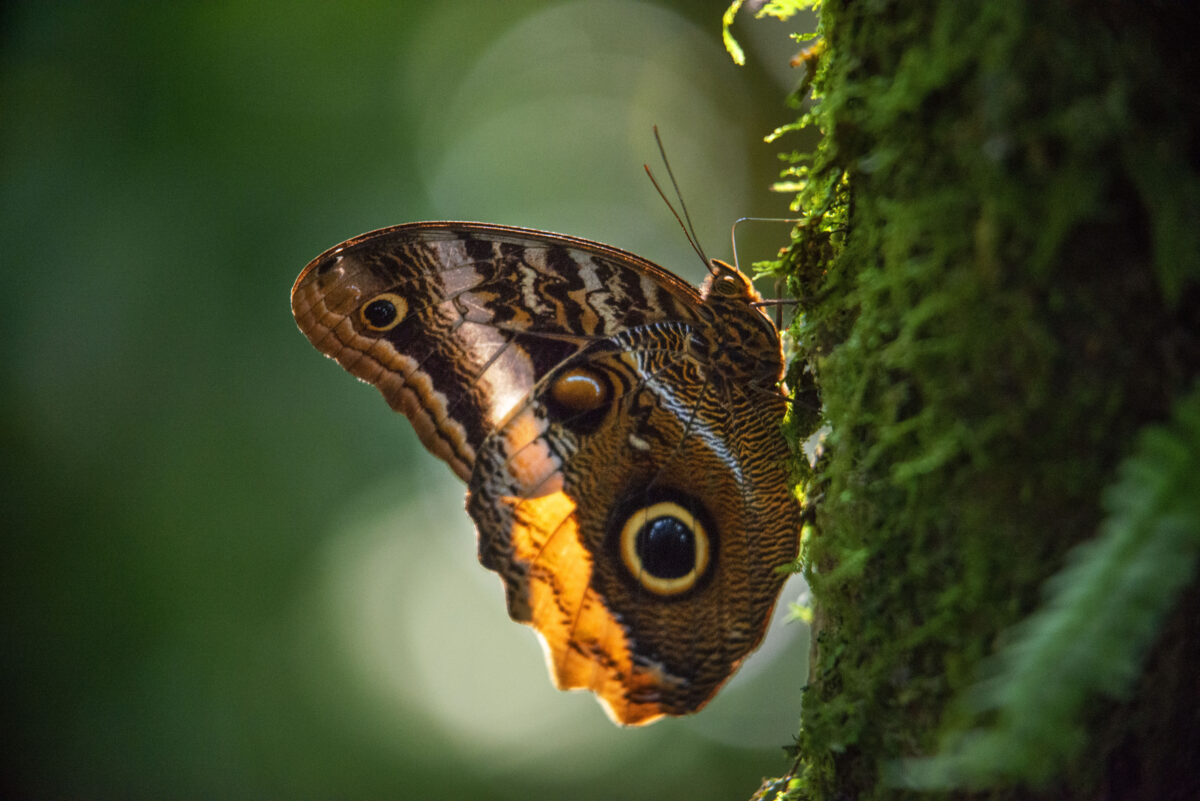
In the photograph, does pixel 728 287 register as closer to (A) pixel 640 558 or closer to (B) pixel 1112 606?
(A) pixel 640 558

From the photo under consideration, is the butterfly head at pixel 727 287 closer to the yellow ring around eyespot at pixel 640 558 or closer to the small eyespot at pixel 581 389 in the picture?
the small eyespot at pixel 581 389

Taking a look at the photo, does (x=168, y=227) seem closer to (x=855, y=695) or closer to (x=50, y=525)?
(x=50, y=525)

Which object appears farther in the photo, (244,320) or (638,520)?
(244,320)

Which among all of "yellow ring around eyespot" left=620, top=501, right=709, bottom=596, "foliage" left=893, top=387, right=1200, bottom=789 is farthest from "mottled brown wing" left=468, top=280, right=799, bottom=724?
"foliage" left=893, top=387, right=1200, bottom=789

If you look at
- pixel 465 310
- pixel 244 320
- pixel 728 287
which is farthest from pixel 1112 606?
pixel 244 320

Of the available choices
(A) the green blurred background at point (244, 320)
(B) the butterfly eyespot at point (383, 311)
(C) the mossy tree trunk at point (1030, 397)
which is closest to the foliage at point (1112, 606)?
(C) the mossy tree trunk at point (1030, 397)

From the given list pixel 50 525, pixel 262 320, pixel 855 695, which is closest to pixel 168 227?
pixel 262 320

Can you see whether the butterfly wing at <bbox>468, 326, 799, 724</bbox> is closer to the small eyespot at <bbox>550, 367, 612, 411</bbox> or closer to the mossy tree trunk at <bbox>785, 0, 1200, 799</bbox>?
the small eyespot at <bbox>550, 367, 612, 411</bbox>
